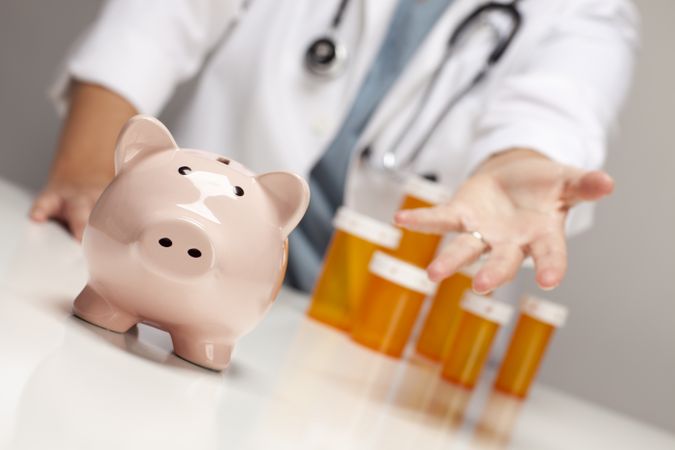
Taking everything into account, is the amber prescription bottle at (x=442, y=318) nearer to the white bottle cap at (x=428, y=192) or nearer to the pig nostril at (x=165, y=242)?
the white bottle cap at (x=428, y=192)

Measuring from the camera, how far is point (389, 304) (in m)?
1.10

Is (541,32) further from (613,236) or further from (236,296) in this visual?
(236,296)

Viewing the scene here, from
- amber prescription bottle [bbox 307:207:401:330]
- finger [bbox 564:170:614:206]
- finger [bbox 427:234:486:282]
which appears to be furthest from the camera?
amber prescription bottle [bbox 307:207:401:330]

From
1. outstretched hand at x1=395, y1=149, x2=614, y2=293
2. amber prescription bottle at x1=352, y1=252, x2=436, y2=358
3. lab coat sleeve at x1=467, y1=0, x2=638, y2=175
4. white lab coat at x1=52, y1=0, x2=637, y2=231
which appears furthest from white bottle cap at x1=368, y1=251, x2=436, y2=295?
white lab coat at x1=52, y1=0, x2=637, y2=231

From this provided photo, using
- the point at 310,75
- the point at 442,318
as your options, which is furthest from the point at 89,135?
the point at 442,318

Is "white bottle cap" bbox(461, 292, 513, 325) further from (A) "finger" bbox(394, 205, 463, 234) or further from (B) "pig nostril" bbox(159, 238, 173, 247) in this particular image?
(B) "pig nostril" bbox(159, 238, 173, 247)

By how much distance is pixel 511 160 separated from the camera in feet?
3.84

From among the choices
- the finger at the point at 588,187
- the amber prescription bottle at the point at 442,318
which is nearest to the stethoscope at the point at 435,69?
the amber prescription bottle at the point at 442,318

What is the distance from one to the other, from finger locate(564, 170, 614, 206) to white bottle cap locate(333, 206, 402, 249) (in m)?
0.25

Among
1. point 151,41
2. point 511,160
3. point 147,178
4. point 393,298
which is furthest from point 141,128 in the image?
point 151,41

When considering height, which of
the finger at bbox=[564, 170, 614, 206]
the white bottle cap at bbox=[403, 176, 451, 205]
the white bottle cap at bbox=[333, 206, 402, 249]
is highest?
the finger at bbox=[564, 170, 614, 206]

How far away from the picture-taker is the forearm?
1.21 m

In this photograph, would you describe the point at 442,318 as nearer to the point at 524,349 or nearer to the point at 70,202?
the point at 524,349

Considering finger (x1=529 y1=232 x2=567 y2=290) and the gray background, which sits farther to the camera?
the gray background
